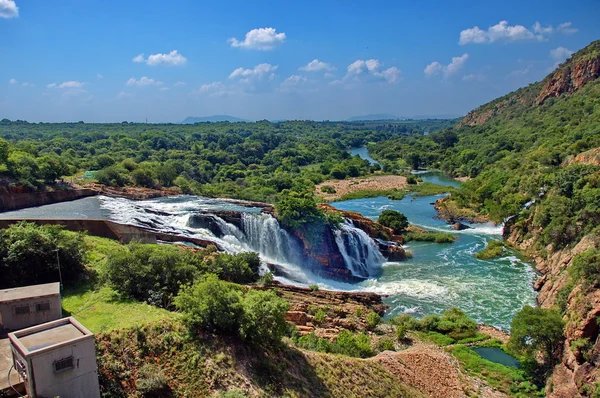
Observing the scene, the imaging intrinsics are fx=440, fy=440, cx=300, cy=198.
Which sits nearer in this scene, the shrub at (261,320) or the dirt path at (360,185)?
the shrub at (261,320)

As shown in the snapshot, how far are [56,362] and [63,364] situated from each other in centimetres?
21

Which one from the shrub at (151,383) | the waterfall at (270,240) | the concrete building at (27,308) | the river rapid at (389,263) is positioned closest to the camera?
the shrub at (151,383)

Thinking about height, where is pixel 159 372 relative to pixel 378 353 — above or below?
above

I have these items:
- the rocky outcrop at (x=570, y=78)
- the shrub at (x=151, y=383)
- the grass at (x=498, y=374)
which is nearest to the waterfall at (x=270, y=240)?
the grass at (x=498, y=374)

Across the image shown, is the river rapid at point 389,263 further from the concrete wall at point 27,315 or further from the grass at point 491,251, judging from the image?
the concrete wall at point 27,315

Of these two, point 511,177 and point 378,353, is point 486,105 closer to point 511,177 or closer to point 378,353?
point 511,177

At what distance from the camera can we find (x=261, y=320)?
15805mm

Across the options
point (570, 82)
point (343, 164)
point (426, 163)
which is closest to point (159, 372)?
point (343, 164)

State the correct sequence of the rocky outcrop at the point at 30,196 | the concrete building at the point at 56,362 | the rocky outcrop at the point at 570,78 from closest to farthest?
the concrete building at the point at 56,362 < the rocky outcrop at the point at 30,196 < the rocky outcrop at the point at 570,78

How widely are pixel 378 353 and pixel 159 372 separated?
12.0 meters

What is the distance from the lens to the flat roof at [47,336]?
36.0 feet

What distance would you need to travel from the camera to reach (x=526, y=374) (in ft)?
70.5

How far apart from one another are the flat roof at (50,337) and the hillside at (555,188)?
19.8 m

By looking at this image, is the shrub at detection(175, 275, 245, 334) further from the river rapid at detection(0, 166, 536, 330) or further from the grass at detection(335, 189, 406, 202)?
the grass at detection(335, 189, 406, 202)
